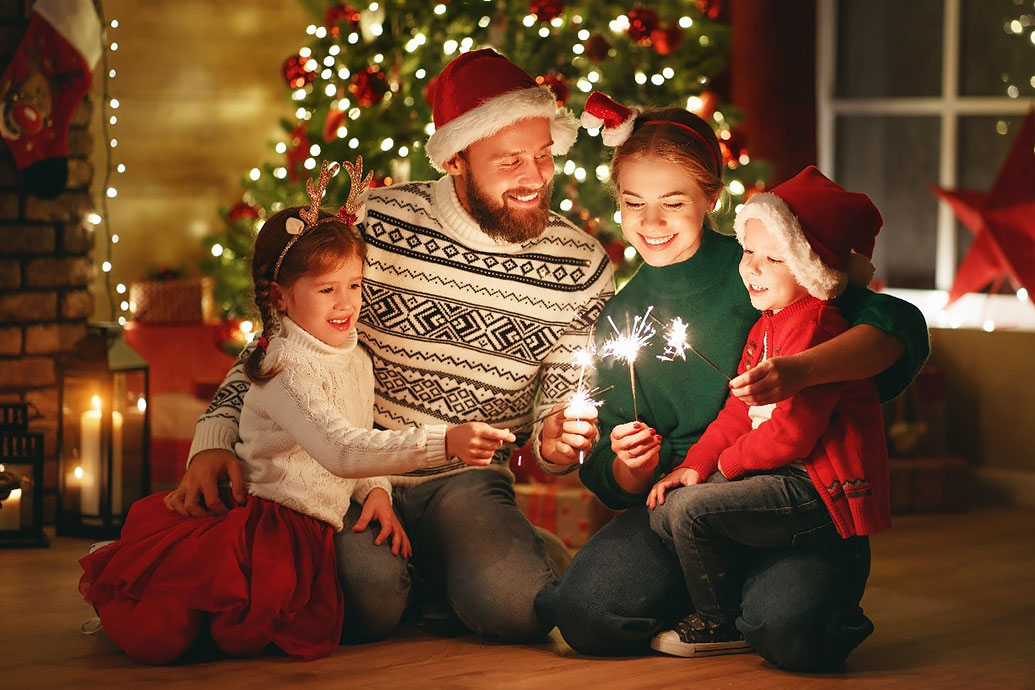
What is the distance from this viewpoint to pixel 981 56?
494cm

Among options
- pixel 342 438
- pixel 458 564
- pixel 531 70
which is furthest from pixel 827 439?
pixel 531 70

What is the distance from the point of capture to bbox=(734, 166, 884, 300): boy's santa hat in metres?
2.72

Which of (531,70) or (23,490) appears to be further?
(531,70)

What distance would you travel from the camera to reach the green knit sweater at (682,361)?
2.99m

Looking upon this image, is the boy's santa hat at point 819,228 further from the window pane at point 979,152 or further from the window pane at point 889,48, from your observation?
the window pane at point 889,48

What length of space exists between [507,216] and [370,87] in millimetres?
1451

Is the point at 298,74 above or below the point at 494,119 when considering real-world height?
above

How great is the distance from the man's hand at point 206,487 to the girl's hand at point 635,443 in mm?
788

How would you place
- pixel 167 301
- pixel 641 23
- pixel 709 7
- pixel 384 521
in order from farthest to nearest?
pixel 167 301 < pixel 709 7 < pixel 641 23 < pixel 384 521

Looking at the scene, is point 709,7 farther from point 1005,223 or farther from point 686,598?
point 686,598

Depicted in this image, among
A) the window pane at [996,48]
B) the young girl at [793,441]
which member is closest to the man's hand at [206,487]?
the young girl at [793,441]

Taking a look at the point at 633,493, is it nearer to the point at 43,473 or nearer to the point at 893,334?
the point at 893,334

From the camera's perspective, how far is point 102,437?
4000mm

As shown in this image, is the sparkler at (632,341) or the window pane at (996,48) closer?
the sparkler at (632,341)
